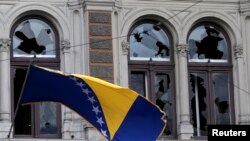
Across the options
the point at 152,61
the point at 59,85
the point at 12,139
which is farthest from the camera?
the point at 152,61

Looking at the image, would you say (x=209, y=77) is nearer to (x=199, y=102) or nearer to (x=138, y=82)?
(x=199, y=102)

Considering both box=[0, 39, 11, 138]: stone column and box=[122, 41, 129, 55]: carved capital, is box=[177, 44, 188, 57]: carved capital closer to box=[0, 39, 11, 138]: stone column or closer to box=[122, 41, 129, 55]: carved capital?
box=[122, 41, 129, 55]: carved capital

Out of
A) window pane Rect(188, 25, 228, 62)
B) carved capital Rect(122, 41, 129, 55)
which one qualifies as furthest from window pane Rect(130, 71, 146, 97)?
window pane Rect(188, 25, 228, 62)

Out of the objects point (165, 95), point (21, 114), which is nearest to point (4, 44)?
point (21, 114)

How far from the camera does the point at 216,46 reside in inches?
1012

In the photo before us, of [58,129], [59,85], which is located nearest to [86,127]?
[58,129]

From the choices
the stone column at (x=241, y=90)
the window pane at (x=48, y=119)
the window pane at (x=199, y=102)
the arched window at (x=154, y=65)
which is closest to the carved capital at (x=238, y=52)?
the stone column at (x=241, y=90)

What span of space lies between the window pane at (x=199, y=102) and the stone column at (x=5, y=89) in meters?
5.34

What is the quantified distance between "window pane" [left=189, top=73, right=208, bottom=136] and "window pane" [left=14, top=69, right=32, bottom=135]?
478 cm

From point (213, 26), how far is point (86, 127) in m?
5.17

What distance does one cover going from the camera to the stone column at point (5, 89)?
2325cm

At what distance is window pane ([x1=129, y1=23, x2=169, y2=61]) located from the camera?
2505cm

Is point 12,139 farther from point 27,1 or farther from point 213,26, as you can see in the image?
point 213,26

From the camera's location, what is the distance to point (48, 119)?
78.8 feet
